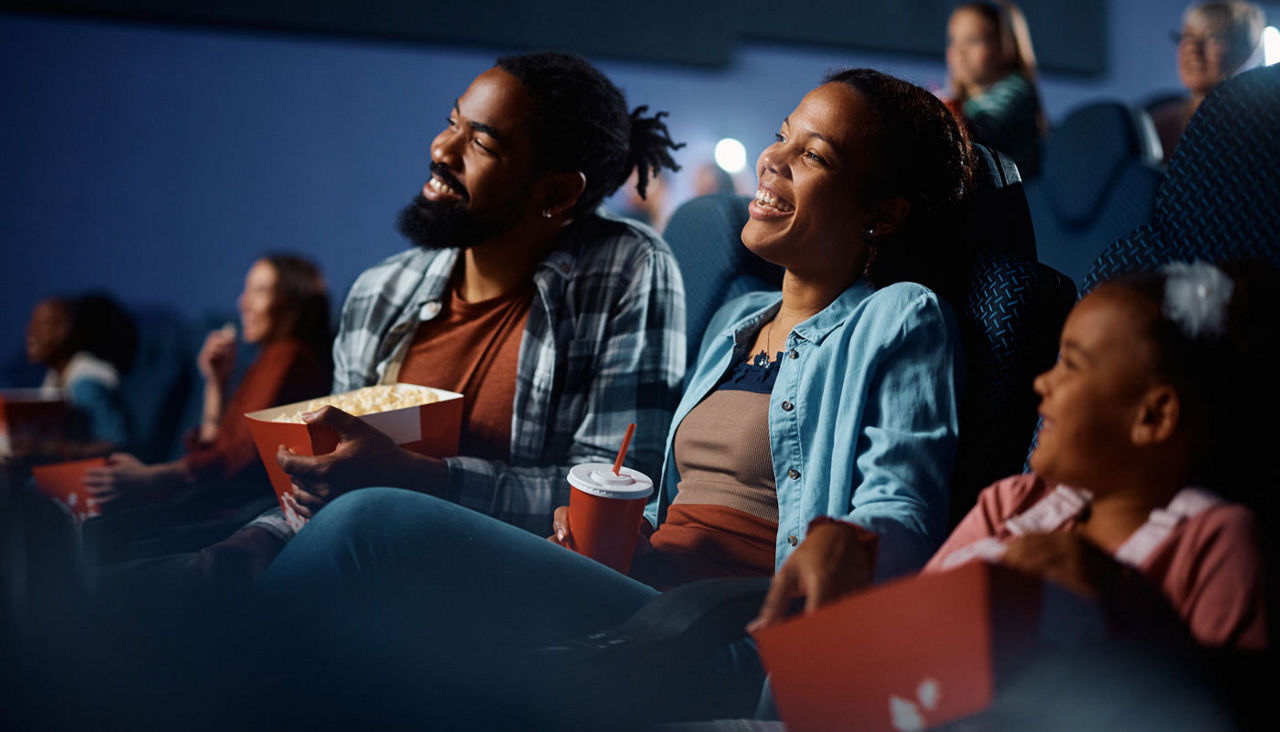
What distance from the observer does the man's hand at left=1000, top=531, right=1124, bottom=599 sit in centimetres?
57

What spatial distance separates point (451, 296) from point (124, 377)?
77.8 inches

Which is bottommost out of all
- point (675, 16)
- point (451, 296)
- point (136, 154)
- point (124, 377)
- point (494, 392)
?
point (124, 377)

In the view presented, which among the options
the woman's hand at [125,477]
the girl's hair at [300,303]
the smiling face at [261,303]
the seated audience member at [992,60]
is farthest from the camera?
the seated audience member at [992,60]

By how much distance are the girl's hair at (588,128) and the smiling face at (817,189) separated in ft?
1.16

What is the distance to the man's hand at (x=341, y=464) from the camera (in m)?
0.95

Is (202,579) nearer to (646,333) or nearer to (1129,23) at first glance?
(646,333)

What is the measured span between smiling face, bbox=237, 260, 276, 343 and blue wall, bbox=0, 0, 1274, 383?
1169 millimetres

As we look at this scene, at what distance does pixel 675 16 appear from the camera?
3.80 metres

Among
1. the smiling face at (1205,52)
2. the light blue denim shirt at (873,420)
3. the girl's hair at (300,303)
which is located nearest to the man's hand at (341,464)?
the light blue denim shirt at (873,420)

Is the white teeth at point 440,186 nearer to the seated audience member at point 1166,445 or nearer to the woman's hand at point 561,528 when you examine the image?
the woman's hand at point 561,528

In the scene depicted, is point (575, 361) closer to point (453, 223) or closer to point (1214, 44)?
point (453, 223)

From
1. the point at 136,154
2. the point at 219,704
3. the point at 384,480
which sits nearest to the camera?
the point at 219,704

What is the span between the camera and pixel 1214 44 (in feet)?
7.94

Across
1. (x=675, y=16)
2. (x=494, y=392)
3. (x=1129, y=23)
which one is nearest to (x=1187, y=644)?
(x=494, y=392)
